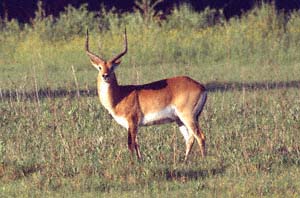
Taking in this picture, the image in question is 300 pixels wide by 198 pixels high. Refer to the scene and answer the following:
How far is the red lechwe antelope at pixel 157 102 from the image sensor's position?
11445mm

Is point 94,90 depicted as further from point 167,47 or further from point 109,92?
point 109,92

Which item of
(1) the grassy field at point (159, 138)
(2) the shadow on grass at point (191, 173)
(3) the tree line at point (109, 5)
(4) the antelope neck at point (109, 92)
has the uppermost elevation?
(3) the tree line at point (109, 5)

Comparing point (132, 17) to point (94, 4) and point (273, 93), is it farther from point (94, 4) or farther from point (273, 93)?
point (273, 93)

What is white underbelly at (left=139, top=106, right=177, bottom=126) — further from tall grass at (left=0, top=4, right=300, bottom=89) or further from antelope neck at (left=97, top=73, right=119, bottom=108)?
tall grass at (left=0, top=4, right=300, bottom=89)

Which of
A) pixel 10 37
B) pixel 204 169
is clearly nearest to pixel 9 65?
pixel 10 37

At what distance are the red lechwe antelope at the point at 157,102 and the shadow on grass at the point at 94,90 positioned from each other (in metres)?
4.42

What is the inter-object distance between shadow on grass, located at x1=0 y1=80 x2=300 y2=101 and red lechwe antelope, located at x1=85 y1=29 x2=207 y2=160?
442 centimetres

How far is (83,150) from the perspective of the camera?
1105 centimetres

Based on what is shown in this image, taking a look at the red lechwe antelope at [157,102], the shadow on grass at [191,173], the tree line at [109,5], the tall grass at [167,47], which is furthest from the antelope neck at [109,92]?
the tree line at [109,5]

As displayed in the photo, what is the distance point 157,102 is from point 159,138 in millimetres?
626

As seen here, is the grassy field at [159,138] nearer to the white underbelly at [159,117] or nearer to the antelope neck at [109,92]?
the white underbelly at [159,117]

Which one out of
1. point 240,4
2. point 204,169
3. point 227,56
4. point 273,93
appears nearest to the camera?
point 204,169

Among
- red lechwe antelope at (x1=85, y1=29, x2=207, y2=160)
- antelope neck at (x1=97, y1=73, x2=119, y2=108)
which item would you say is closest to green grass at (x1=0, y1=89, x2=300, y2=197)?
red lechwe antelope at (x1=85, y1=29, x2=207, y2=160)

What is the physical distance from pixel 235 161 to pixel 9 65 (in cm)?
1382
